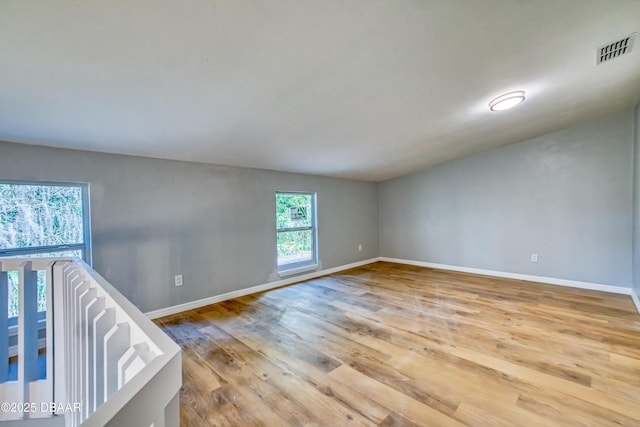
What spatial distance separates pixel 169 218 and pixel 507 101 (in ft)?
12.2

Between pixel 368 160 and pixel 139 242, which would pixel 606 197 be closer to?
pixel 368 160

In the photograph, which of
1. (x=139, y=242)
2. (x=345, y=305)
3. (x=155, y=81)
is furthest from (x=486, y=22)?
(x=139, y=242)

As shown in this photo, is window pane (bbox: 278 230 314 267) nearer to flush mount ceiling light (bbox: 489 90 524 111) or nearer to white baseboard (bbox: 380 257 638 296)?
white baseboard (bbox: 380 257 638 296)

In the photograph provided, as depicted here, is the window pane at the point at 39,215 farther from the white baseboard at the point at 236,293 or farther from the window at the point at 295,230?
the window at the point at 295,230

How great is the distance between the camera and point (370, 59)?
173cm

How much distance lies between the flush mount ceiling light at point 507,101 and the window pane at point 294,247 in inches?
123

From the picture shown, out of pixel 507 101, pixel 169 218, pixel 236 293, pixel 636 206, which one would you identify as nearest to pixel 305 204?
pixel 236 293

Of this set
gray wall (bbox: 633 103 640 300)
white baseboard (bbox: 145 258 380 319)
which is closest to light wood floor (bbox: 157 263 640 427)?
white baseboard (bbox: 145 258 380 319)

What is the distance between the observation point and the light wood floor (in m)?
1.54

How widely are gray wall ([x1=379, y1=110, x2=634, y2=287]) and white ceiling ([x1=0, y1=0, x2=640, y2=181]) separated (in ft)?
3.06

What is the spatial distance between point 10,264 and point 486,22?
3028 millimetres

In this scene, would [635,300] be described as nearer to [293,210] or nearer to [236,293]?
[293,210]

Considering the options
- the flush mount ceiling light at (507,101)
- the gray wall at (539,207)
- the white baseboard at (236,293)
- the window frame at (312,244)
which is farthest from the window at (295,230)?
the flush mount ceiling light at (507,101)

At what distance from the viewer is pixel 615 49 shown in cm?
199
